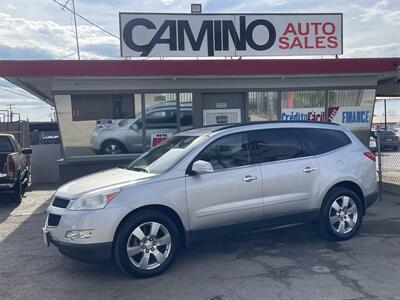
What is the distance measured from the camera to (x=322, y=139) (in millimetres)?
6547

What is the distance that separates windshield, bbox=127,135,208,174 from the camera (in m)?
5.60

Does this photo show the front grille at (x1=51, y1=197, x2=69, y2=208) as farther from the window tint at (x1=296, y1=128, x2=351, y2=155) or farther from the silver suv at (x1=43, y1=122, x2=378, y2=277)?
the window tint at (x1=296, y1=128, x2=351, y2=155)

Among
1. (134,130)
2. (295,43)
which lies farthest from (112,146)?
(295,43)

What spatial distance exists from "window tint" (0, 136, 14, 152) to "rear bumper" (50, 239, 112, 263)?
7.58 m

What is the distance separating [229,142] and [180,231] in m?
1.36

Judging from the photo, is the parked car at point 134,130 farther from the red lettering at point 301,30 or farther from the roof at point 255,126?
the roof at point 255,126

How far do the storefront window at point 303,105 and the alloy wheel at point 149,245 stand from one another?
7.43m

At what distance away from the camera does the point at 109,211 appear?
4918mm

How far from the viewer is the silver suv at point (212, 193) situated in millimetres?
4996

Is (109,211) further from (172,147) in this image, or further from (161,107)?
(161,107)

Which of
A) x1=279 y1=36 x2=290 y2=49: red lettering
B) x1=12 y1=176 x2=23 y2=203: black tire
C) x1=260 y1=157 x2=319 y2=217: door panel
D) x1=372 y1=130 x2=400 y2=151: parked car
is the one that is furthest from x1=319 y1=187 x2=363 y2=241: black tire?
x1=372 y1=130 x2=400 y2=151: parked car

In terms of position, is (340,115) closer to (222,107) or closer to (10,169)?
(222,107)

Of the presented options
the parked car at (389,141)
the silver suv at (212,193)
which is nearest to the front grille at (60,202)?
the silver suv at (212,193)

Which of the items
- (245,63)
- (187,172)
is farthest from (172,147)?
(245,63)
